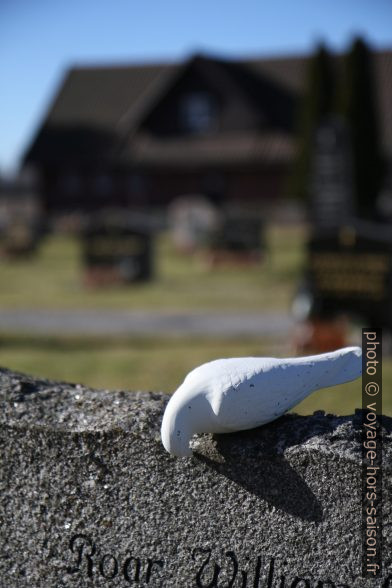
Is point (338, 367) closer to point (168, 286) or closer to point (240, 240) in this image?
point (168, 286)

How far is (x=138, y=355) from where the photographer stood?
29.2ft

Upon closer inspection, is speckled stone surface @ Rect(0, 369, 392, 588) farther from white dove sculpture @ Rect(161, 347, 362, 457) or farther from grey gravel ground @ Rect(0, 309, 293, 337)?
grey gravel ground @ Rect(0, 309, 293, 337)

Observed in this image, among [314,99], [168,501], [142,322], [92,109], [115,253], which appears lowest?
[168,501]

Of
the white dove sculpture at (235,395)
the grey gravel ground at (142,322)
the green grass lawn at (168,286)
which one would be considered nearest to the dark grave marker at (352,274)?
the grey gravel ground at (142,322)

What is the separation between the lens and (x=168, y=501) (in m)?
2.44

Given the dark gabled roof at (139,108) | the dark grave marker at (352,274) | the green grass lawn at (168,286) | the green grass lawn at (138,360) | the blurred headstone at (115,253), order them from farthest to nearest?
the dark gabled roof at (139,108) < the blurred headstone at (115,253) < the green grass lawn at (168,286) < the dark grave marker at (352,274) < the green grass lawn at (138,360)

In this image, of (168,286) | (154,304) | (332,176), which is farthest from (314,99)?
(332,176)

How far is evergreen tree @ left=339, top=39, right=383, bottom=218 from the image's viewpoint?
64.4 ft

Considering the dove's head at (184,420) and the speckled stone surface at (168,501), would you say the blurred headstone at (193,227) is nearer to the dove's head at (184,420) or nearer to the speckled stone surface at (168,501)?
the speckled stone surface at (168,501)

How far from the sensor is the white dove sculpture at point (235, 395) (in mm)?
2338

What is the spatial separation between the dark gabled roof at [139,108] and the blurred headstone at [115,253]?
13.7 m

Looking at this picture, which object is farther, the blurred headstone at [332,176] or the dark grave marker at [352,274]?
the blurred headstone at [332,176]

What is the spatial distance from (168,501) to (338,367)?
0.64 m

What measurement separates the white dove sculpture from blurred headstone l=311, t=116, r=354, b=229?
8.83 m
